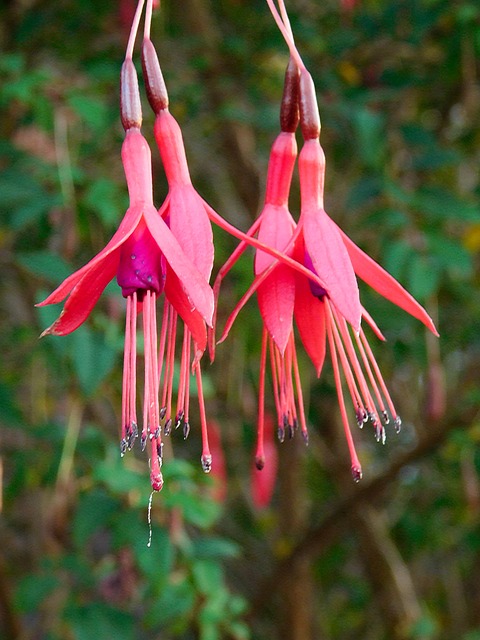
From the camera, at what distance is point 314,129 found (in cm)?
69

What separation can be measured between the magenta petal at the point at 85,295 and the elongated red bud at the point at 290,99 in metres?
0.18

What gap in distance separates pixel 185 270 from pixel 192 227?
42mm

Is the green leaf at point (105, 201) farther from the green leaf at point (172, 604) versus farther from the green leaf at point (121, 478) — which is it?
the green leaf at point (172, 604)

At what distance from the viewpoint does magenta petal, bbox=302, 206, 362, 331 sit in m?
0.59

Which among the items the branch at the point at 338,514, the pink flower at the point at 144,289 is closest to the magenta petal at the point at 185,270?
the pink flower at the point at 144,289

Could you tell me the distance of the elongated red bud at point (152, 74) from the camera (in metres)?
0.64

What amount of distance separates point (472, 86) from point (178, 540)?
1.18 m

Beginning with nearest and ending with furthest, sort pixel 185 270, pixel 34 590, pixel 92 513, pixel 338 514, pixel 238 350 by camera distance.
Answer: pixel 185 270, pixel 92 513, pixel 34 590, pixel 238 350, pixel 338 514

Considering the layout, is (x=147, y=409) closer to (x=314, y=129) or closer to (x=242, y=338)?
(x=314, y=129)

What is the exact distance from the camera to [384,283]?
0.63 metres

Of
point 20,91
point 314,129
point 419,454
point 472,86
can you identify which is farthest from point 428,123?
point 314,129

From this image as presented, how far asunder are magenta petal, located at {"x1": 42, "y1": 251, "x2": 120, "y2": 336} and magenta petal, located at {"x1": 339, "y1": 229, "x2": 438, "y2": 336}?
17 cm

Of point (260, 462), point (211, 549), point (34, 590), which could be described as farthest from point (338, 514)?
point (260, 462)

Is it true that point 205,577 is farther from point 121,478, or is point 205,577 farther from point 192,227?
point 192,227
